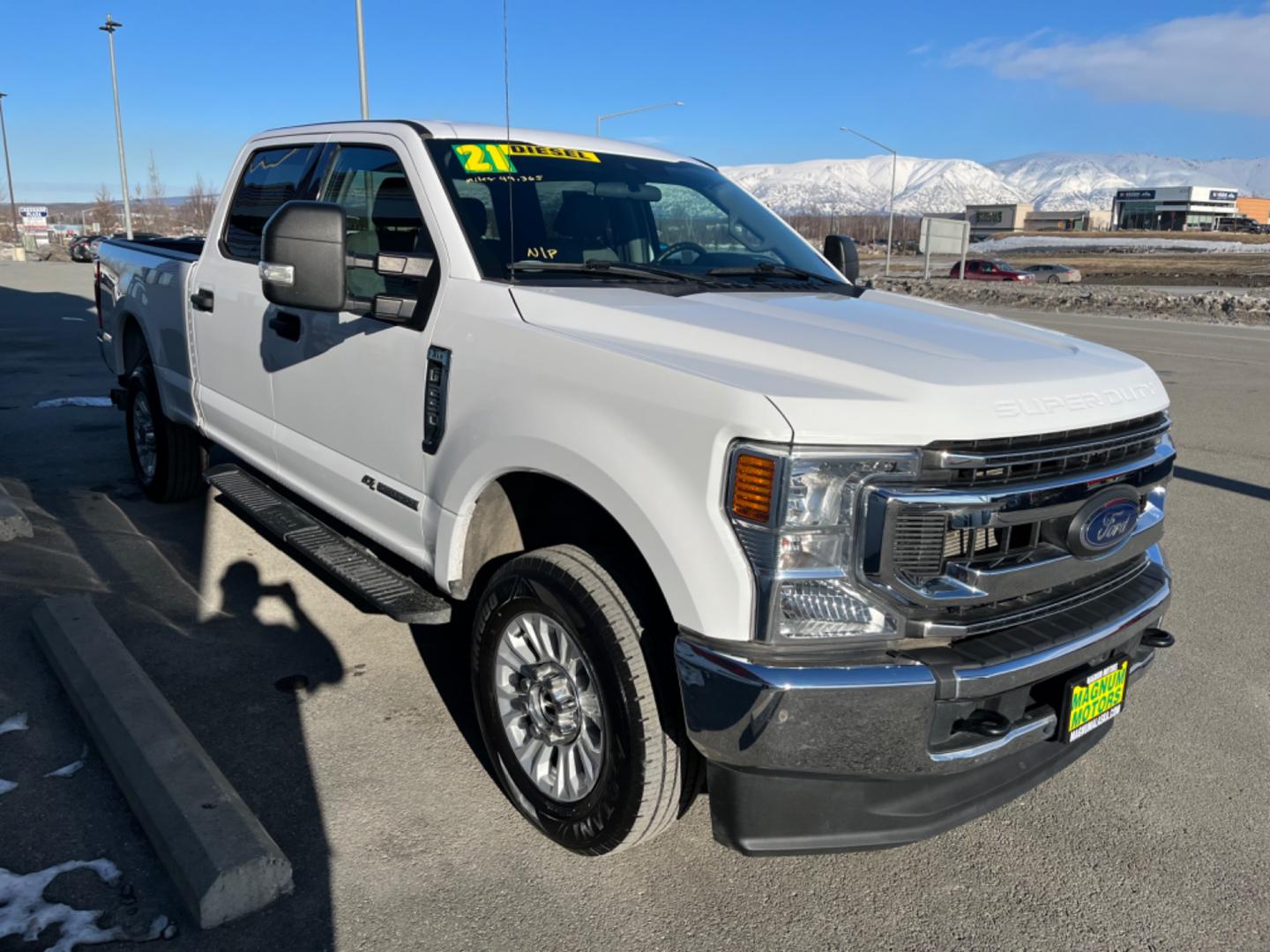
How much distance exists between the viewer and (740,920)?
265 cm

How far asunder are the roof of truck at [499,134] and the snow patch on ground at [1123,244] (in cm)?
8292

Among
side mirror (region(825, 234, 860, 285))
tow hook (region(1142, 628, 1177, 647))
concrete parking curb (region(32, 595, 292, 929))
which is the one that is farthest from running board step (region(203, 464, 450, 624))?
side mirror (region(825, 234, 860, 285))

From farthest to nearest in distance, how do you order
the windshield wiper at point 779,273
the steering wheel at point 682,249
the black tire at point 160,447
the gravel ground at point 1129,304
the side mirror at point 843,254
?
the gravel ground at point 1129,304 → the black tire at point 160,447 → the side mirror at point 843,254 → the steering wheel at point 682,249 → the windshield wiper at point 779,273

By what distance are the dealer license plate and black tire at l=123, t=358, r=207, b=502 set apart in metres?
4.83

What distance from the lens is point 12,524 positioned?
17.5 feet

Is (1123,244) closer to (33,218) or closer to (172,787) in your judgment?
(33,218)

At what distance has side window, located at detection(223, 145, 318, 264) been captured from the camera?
440 cm

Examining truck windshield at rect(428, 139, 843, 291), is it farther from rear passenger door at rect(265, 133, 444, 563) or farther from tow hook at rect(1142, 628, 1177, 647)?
tow hook at rect(1142, 628, 1177, 647)

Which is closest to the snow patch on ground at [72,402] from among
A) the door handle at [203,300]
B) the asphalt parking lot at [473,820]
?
the asphalt parking lot at [473,820]

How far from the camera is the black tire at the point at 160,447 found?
19.0 ft

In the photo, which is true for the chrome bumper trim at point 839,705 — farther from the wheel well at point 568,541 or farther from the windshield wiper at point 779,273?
the windshield wiper at point 779,273

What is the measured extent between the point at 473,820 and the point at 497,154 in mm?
2313

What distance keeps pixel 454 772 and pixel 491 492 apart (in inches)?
38.2

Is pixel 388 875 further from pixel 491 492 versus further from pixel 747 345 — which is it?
pixel 747 345
